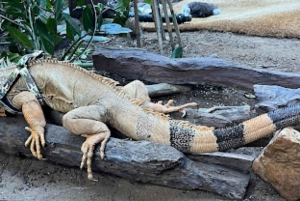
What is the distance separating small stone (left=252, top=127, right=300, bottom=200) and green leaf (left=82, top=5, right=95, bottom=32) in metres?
2.13

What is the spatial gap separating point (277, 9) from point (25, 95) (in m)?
4.55

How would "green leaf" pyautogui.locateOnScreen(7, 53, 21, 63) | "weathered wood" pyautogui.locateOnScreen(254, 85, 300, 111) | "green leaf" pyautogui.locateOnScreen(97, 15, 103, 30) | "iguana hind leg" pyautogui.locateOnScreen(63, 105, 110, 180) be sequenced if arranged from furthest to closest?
"green leaf" pyautogui.locateOnScreen(7, 53, 21, 63) < "green leaf" pyautogui.locateOnScreen(97, 15, 103, 30) < "weathered wood" pyautogui.locateOnScreen(254, 85, 300, 111) < "iguana hind leg" pyautogui.locateOnScreen(63, 105, 110, 180)

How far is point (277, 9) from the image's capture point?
21.0 ft

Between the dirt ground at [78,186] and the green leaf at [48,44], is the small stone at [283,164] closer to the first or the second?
the dirt ground at [78,186]

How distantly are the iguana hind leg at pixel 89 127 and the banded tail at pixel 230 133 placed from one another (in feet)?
1.51

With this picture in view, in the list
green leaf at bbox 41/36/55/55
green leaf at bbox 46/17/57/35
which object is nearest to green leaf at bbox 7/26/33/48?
green leaf at bbox 41/36/55/55

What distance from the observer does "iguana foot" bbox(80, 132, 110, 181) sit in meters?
2.69

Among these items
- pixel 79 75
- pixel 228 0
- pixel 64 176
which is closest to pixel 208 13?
pixel 228 0

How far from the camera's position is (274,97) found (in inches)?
117

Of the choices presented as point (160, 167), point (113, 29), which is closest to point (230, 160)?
point (160, 167)

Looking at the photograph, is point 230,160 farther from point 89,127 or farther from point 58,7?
point 58,7

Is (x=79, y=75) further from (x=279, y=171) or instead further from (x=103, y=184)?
(x=279, y=171)

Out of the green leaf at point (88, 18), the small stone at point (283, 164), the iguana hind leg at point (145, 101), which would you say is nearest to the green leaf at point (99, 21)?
the green leaf at point (88, 18)

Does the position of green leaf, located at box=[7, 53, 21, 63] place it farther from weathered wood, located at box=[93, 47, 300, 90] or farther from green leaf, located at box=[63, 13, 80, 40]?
weathered wood, located at box=[93, 47, 300, 90]
